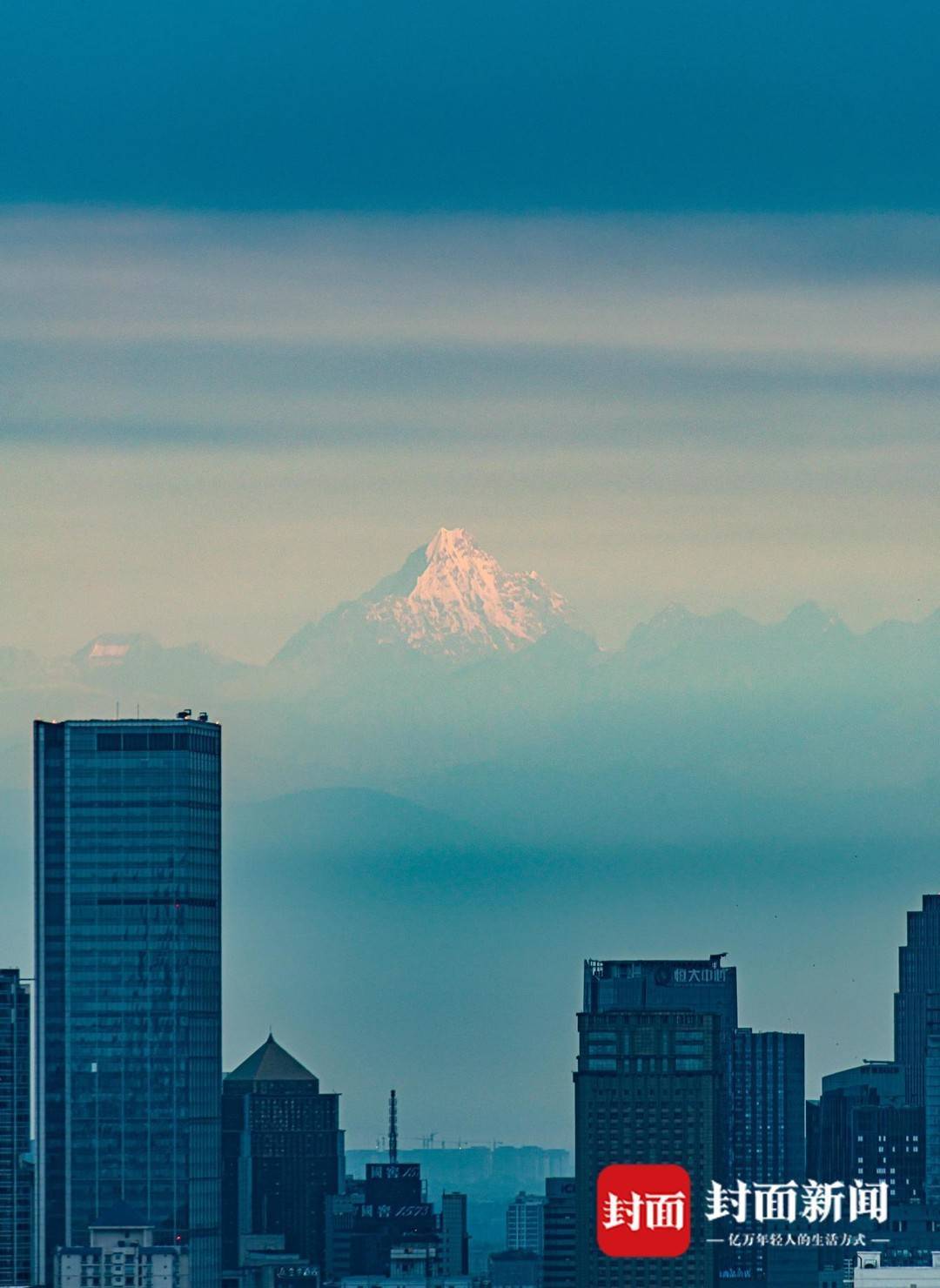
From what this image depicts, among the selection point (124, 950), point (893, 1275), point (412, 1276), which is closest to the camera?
point (893, 1275)

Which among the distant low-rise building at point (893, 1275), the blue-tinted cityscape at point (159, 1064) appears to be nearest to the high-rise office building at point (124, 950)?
the blue-tinted cityscape at point (159, 1064)

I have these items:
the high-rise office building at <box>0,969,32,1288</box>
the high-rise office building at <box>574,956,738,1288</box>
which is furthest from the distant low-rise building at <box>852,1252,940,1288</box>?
the high-rise office building at <box>0,969,32,1288</box>

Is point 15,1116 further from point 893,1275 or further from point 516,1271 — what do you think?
point 893,1275

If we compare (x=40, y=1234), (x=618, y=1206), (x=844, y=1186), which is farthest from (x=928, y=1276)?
(x=40, y=1234)

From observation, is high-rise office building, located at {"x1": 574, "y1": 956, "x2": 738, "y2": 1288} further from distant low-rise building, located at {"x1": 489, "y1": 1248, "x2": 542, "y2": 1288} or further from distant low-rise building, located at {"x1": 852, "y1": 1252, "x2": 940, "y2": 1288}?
distant low-rise building, located at {"x1": 852, "y1": 1252, "x2": 940, "y2": 1288}

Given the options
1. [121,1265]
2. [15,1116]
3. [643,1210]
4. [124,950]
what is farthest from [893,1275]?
[124,950]
